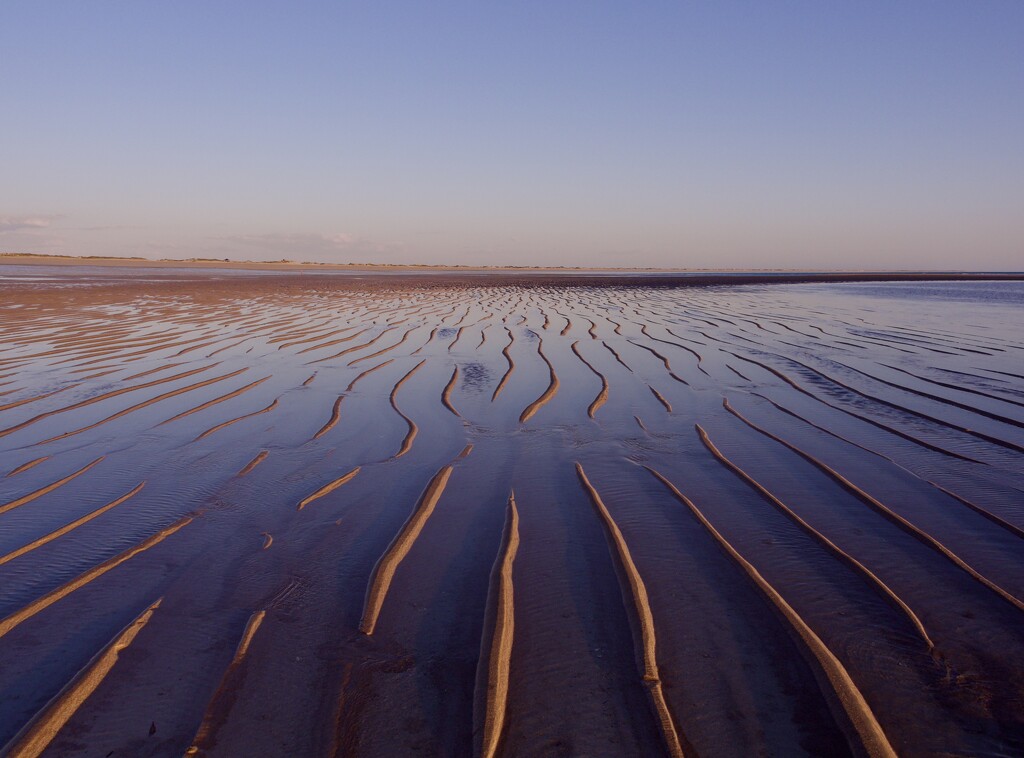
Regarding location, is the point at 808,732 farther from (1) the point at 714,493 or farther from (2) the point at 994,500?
(2) the point at 994,500

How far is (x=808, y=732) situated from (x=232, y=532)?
2.68m

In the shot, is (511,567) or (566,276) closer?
(511,567)

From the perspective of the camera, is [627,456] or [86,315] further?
[86,315]

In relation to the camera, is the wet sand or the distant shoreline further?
the distant shoreline

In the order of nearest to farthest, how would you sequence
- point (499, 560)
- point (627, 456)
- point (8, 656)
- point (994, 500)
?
point (8, 656), point (499, 560), point (994, 500), point (627, 456)

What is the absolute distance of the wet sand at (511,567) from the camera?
1.88 m

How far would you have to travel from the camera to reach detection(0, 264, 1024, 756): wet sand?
1875 millimetres

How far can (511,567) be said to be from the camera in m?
2.82

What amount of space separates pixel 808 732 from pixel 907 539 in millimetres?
1687

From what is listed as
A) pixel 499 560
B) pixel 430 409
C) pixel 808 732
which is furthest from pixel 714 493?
pixel 430 409

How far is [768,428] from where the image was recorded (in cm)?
508

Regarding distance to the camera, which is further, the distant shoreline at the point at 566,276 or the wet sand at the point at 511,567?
the distant shoreline at the point at 566,276

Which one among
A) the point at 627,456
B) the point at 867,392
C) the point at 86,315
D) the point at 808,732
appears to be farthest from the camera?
the point at 86,315

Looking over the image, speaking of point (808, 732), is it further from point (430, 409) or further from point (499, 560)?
point (430, 409)
